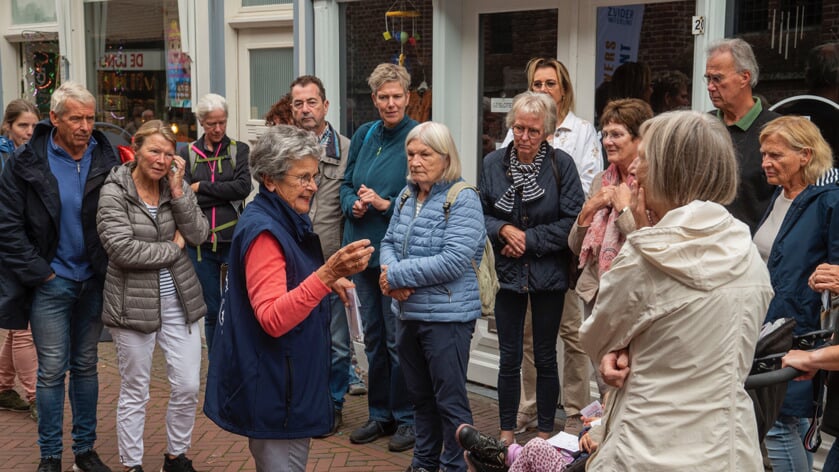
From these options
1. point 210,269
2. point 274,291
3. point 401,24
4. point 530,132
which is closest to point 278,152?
point 274,291

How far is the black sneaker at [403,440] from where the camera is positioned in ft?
18.3

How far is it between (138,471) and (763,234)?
3.49 m

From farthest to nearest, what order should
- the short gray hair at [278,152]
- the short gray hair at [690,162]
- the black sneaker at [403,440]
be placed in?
the black sneaker at [403,440], the short gray hair at [278,152], the short gray hair at [690,162]

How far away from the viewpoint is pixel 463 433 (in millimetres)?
3938

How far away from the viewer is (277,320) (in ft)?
11.3

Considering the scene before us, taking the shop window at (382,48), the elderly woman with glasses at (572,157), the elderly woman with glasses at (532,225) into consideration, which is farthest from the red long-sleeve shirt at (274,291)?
the shop window at (382,48)

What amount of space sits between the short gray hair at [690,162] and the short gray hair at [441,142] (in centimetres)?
225

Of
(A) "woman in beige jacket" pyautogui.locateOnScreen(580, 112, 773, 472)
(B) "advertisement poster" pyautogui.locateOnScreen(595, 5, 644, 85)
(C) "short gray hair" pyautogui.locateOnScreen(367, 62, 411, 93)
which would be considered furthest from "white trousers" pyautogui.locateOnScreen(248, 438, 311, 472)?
(B) "advertisement poster" pyautogui.locateOnScreen(595, 5, 644, 85)

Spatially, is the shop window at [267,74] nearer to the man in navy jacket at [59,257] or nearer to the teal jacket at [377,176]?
the teal jacket at [377,176]

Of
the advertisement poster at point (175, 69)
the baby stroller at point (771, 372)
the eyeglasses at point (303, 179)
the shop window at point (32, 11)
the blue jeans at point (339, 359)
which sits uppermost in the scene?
the shop window at point (32, 11)

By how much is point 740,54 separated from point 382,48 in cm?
355

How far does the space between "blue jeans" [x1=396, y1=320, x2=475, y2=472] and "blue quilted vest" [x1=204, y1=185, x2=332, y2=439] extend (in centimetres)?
114

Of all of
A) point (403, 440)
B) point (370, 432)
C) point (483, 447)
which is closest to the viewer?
point (483, 447)

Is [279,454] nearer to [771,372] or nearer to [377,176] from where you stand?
[771,372]
